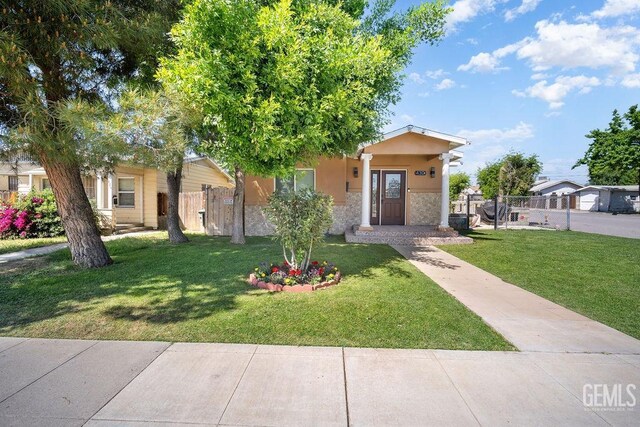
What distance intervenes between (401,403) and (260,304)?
2.58 metres

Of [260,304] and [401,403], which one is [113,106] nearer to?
[260,304]

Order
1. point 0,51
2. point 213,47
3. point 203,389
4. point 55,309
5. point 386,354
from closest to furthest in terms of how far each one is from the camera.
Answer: point 203,389 → point 386,354 → point 0,51 → point 55,309 → point 213,47

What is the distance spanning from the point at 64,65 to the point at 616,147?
158 ft

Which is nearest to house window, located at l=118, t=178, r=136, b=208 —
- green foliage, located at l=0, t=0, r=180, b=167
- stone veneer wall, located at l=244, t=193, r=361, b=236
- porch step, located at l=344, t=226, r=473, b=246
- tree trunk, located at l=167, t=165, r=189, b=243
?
tree trunk, located at l=167, t=165, r=189, b=243

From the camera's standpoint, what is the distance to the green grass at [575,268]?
181 inches

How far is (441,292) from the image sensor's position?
201 inches

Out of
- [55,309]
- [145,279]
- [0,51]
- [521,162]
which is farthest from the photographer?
[521,162]

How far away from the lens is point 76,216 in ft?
21.5

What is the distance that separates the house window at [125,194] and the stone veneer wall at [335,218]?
6.22 metres

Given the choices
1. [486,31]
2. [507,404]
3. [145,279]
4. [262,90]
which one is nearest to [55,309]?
[145,279]

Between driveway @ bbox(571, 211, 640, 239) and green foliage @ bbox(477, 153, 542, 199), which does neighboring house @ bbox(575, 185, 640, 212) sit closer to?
green foliage @ bbox(477, 153, 542, 199)

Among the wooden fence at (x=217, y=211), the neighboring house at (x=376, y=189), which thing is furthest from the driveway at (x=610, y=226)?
the wooden fence at (x=217, y=211)

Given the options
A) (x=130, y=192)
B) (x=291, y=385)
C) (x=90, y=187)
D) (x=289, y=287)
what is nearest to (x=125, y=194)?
(x=130, y=192)

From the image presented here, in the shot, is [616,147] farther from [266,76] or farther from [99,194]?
[99,194]
